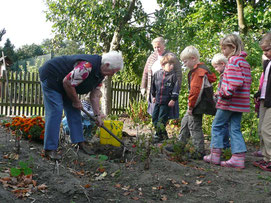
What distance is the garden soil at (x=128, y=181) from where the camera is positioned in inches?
96.5

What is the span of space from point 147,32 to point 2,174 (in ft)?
27.4

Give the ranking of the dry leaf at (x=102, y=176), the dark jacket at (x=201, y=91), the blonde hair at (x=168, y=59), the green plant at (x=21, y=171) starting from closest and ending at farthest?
the green plant at (x=21, y=171)
the dry leaf at (x=102, y=176)
the dark jacket at (x=201, y=91)
the blonde hair at (x=168, y=59)

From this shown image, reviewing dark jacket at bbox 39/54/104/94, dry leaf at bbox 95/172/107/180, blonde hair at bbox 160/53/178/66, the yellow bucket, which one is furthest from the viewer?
blonde hair at bbox 160/53/178/66

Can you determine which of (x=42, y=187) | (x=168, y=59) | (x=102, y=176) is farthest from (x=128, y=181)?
(x=168, y=59)

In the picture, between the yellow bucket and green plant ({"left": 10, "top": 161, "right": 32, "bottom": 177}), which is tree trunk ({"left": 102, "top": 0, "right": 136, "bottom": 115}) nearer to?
the yellow bucket

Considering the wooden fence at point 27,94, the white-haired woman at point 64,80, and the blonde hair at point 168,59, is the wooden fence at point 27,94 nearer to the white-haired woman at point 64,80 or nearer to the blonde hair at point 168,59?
the blonde hair at point 168,59

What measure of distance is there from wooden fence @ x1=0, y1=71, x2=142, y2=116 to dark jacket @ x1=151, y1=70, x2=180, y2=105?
543cm

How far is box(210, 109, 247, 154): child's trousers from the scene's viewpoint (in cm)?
366

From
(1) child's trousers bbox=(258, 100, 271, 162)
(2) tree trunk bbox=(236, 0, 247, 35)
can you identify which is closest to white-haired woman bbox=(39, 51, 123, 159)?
(1) child's trousers bbox=(258, 100, 271, 162)

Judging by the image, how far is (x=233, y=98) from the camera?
3.62 m

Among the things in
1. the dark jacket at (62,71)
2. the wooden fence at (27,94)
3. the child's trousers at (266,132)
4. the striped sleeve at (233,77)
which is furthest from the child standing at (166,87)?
the wooden fence at (27,94)

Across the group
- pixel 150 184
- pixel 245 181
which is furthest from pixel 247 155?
pixel 150 184

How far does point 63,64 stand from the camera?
3336 mm

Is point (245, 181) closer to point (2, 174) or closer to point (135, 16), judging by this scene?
point (2, 174)
